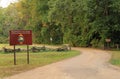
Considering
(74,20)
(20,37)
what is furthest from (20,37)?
(74,20)

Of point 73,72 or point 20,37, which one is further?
point 20,37

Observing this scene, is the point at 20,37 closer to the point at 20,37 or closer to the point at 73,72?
the point at 20,37

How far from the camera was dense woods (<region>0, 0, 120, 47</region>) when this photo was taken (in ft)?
167

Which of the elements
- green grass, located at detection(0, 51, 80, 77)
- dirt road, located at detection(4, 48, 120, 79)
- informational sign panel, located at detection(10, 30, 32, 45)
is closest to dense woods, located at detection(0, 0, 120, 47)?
green grass, located at detection(0, 51, 80, 77)

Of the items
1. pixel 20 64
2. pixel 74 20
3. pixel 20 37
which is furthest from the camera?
pixel 74 20

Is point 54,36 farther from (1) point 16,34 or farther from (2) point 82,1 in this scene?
(1) point 16,34

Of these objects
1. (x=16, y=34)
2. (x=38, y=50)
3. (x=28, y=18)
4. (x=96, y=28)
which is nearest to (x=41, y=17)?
(x=28, y=18)

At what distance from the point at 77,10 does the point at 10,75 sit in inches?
1619

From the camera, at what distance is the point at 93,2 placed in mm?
50562

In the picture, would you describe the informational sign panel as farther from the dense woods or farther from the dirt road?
the dense woods

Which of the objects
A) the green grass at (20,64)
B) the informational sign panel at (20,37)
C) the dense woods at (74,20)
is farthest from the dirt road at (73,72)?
the dense woods at (74,20)

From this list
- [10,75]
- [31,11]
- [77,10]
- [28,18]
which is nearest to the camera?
[10,75]

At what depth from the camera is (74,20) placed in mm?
61312

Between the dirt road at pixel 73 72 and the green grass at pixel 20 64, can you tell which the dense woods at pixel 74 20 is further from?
the dirt road at pixel 73 72
